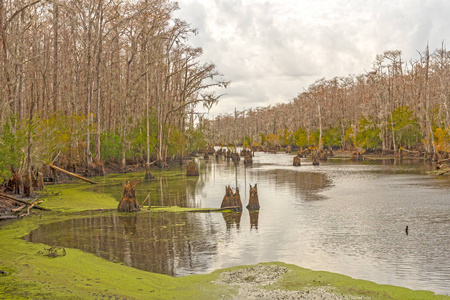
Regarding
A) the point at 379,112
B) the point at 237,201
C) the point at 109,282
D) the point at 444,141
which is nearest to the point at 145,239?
the point at 109,282

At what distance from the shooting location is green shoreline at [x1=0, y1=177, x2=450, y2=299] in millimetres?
7043

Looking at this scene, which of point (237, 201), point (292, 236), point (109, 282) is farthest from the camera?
point (237, 201)

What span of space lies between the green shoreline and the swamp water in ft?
1.73

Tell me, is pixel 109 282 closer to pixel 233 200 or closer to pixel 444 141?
pixel 233 200

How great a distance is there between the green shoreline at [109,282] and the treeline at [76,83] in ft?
21.6

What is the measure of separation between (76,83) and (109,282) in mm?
26695

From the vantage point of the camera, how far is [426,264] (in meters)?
9.05

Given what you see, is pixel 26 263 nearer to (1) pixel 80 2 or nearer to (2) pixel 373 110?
(1) pixel 80 2

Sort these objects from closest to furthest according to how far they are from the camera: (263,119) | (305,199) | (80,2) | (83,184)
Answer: (305,199)
(83,184)
(80,2)
(263,119)

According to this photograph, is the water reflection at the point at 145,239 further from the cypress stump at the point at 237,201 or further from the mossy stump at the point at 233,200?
the cypress stump at the point at 237,201

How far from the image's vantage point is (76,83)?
31.9m

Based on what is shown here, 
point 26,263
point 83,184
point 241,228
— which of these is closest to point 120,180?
point 83,184

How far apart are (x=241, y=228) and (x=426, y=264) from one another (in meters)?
5.24

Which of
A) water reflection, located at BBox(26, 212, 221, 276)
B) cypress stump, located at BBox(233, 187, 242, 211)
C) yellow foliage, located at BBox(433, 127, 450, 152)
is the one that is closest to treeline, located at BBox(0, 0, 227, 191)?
water reflection, located at BBox(26, 212, 221, 276)
